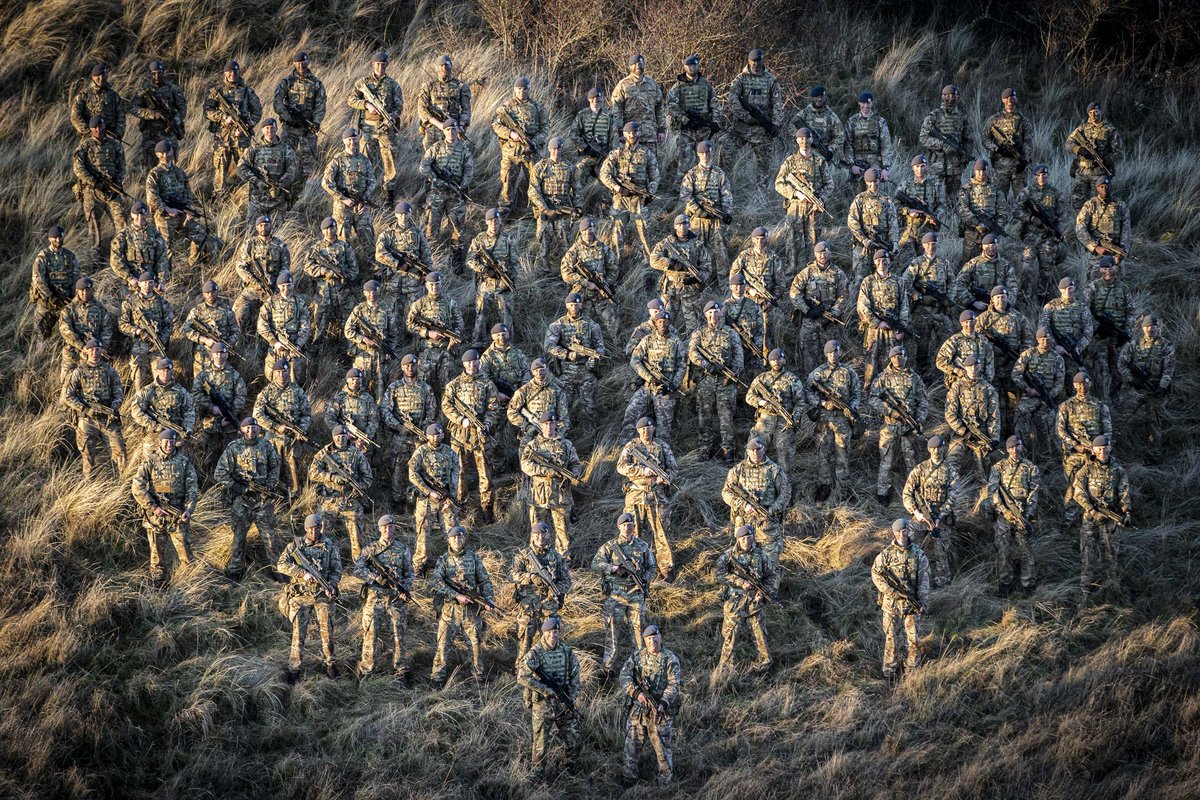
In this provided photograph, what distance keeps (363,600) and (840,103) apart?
1286 cm

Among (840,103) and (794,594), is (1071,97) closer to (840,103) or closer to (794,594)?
(840,103)

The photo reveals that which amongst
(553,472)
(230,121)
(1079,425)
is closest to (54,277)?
(230,121)

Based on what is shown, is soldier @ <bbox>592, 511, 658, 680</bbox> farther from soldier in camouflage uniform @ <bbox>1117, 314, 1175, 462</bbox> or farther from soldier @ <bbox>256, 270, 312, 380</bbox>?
soldier in camouflage uniform @ <bbox>1117, 314, 1175, 462</bbox>

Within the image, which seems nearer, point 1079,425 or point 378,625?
point 378,625

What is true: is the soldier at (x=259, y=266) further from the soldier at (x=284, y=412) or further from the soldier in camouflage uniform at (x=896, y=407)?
the soldier in camouflage uniform at (x=896, y=407)

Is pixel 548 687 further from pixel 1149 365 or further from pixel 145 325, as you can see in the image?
pixel 1149 365

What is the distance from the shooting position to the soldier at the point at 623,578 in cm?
1570

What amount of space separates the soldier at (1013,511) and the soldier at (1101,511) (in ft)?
1.64

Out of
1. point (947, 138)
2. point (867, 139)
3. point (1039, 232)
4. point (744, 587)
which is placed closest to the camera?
point (744, 587)

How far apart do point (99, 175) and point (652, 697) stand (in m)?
11.5

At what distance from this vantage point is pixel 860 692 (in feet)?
51.1

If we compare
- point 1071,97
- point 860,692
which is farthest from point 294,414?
point 1071,97

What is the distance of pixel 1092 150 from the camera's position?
20.7 m

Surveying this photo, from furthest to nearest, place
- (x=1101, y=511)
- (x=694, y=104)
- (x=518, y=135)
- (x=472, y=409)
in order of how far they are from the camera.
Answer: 1. (x=694, y=104)
2. (x=518, y=135)
3. (x=472, y=409)
4. (x=1101, y=511)
